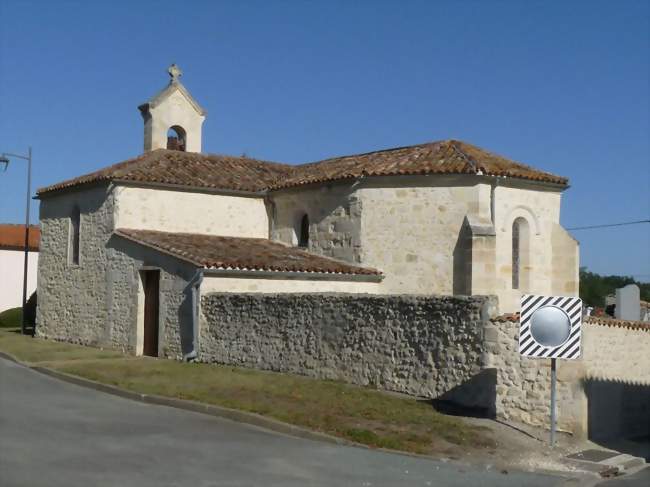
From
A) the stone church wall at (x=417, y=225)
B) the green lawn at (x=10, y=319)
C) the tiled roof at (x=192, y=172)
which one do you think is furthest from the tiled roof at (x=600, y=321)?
A: the green lawn at (x=10, y=319)

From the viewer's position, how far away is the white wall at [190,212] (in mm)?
24344

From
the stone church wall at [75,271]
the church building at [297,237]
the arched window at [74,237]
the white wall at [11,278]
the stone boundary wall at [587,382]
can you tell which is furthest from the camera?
the white wall at [11,278]

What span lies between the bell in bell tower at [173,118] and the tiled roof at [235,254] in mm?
5929

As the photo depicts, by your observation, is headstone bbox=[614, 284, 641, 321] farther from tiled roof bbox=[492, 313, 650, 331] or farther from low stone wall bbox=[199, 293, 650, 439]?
tiled roof bbox=[492, 313, 650, 331]

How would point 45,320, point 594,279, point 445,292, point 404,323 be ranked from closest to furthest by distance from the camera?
point 404,323 < point 445,292 < point 45,320 < point 594,279

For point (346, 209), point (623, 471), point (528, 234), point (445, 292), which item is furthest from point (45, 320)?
point (623, 471)

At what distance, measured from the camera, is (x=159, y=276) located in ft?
71.6

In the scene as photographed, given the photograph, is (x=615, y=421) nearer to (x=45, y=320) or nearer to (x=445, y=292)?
(x=445, y=292)

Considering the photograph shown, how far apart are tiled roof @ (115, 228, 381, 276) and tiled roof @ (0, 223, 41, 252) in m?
17.8

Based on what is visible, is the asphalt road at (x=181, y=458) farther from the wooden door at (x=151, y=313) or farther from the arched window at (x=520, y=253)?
the arched window at (x=520, y=253)

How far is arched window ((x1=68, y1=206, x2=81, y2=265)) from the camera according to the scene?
26672mm

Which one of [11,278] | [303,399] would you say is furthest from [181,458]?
[11,278]

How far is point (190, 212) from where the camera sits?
25422 millimetres

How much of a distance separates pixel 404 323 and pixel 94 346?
42.0 ft
